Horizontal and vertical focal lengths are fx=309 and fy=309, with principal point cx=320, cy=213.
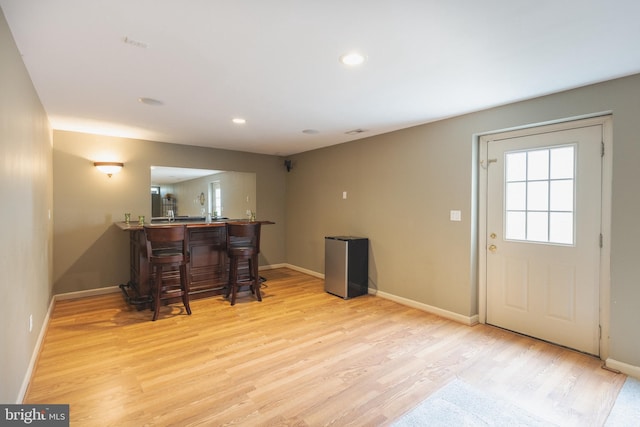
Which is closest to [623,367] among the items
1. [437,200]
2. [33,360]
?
[437,200]

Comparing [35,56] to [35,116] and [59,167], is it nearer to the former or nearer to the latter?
[35,116]

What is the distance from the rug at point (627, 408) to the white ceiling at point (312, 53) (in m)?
2.38

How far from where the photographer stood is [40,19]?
5.72 ft

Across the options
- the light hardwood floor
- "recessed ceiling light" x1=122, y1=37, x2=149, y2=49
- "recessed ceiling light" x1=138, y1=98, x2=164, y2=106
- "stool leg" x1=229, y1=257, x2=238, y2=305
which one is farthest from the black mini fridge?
"recessed ceiling light" x1=122, y1=37, x2=149, y2=49

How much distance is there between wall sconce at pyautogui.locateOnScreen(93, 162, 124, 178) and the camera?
4.45m

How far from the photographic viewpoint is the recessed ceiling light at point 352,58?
214cm

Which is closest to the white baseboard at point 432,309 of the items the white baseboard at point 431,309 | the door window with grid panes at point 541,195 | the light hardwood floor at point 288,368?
the white baseboard at point 431,309

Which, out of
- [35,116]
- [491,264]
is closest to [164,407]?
[35,116]

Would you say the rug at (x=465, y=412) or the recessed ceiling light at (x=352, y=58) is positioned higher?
the recessed ceiling light at (x=352, y=58)

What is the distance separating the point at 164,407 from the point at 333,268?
2.86 meters

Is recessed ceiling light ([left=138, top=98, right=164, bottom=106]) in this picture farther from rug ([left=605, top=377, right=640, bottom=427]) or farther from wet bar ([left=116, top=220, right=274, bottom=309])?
rug ([left=605, top=377, right=640, bottom=427])

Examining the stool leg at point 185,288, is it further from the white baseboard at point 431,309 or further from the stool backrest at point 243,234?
the white baseboard at point 431,309

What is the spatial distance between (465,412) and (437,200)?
A: 92.5 inches

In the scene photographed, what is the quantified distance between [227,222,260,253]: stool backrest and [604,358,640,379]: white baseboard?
3.77 meters
